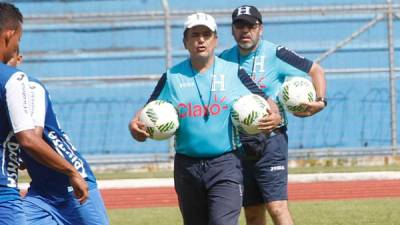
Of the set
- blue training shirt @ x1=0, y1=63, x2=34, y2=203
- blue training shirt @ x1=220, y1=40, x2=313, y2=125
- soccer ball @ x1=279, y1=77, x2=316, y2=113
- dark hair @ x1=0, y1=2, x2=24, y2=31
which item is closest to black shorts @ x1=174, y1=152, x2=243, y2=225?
soccer ball @ x1=279, y1=77, x2=316, y2=113

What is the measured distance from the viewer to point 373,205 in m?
14.4

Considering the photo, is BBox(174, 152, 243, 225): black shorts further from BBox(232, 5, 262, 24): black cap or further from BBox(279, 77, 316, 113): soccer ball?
BBox(232, 5, 262, 24): black cap

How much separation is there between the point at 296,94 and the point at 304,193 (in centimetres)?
814

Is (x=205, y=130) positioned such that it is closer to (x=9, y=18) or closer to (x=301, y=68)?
(x=301, y=68)

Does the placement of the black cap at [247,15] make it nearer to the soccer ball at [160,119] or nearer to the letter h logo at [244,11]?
the letter h logo at [244,11]

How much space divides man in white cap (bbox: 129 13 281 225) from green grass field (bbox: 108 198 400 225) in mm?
4518

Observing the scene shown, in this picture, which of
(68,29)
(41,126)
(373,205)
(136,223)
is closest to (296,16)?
(68,29)

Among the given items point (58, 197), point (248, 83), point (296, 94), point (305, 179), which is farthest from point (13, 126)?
point (305, 179)

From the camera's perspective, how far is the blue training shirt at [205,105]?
7.85 m

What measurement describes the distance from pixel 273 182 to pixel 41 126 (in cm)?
387

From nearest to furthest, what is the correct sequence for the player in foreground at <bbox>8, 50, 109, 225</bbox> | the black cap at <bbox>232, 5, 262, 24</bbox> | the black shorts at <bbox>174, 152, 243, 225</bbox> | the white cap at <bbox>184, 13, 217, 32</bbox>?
the player in foreground at <bbox>8, 50, 109, 225</bbox> < the black shorts at <bbox>174, 152, 243, 225</bbox> < the white cap at <bbox>184, 13, 217, 32</bbox> < the black cap at <bbox>232, 5, 262, 24</bbox>

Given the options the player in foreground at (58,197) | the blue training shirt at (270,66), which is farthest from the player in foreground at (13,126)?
the blue training shirt at (270,66)

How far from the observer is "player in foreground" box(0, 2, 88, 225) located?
5.64 metres

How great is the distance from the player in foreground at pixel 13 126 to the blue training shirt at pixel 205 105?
2.04 m
